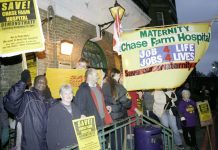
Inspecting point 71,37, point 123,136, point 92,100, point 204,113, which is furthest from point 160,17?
point 92,100

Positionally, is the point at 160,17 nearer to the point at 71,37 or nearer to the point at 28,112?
the point at 71,37

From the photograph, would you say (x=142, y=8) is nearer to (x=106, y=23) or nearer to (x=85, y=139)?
(x=106, y=23)

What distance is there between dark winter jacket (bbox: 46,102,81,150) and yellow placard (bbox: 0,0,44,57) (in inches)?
42.5

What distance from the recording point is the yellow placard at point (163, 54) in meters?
6.86

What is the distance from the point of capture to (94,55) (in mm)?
10969

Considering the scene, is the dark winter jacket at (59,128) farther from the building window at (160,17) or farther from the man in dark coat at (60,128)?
the building window at (160,17)

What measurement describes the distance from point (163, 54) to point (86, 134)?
10.5ft

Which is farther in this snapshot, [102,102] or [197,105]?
[197,105]

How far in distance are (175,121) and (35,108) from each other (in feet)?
17.1

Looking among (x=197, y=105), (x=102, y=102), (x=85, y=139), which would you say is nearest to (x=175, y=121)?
(x=197, y=105)

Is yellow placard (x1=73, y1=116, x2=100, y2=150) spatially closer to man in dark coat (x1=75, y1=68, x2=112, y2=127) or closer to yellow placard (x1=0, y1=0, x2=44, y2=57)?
man in dark coat (x1=75, y1=68, x2=112, y2=127)

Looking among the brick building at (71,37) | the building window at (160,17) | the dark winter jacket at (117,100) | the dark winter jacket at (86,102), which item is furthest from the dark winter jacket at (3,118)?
the building window at (160,17)

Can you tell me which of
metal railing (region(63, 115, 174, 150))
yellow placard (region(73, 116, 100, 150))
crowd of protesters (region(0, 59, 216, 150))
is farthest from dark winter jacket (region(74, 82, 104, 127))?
yellow placard (region(73, 116, 100, 150))

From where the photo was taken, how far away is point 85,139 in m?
4.38
